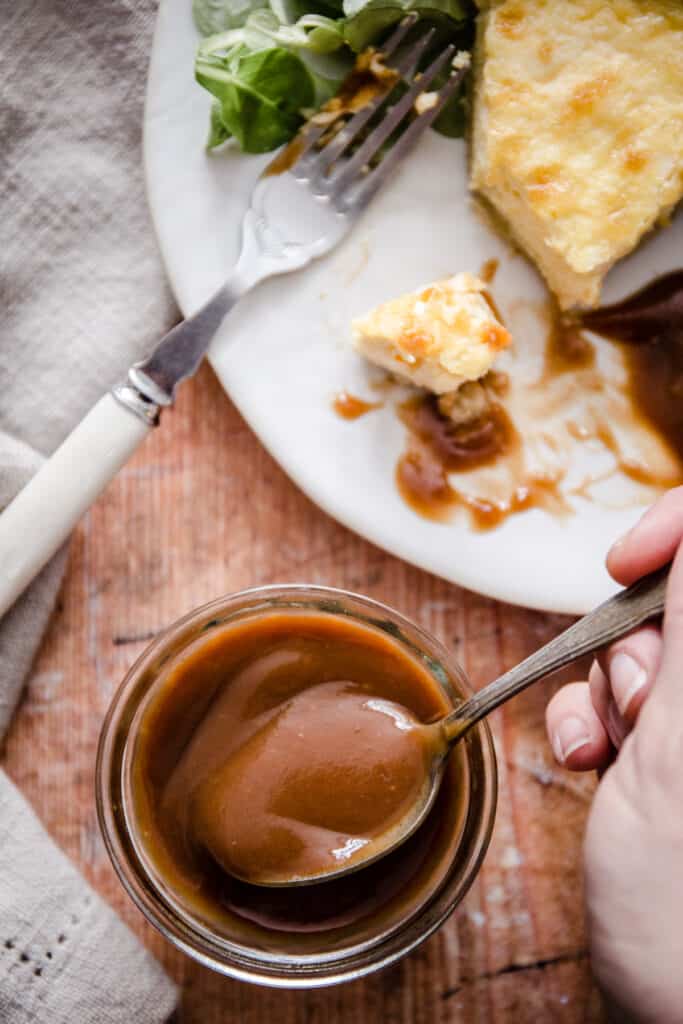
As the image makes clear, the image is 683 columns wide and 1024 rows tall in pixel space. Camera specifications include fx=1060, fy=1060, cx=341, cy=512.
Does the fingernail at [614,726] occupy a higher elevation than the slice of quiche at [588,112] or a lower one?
lower

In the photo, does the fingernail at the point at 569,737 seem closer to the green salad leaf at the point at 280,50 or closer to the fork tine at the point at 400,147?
the fork tine at the point at 400,147

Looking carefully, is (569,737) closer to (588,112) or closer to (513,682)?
(513,682)

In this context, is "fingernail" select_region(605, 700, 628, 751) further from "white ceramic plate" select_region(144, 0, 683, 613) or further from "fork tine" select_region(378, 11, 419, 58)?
"fork tine" select_region(378, 11, 419, 58)

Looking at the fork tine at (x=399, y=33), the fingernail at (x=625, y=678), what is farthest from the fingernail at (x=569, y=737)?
the fork tine at (x=399, y=33)

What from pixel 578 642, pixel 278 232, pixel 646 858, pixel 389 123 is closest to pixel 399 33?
pixel 389 123

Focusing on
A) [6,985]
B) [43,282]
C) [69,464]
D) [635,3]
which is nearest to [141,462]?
[69,464]

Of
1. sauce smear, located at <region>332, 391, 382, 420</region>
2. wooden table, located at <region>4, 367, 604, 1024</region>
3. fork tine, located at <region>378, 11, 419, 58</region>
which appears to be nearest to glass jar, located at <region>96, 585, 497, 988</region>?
wooden table, located at <region>4, 367, 604, 1024</region>
